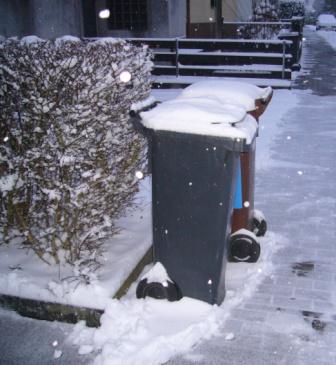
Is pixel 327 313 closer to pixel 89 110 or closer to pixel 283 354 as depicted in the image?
pixel 283 354

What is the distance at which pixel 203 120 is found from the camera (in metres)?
3.45

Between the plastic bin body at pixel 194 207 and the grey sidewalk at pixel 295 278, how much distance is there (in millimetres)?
427

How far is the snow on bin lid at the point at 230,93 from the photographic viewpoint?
13.5 ft

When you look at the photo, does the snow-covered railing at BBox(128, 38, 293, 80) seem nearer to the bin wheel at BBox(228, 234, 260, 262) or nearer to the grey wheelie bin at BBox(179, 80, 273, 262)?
the grey wheelie bin at BBox(179, 80, 273, 262)

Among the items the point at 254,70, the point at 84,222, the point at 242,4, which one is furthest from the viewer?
the point at 242,4

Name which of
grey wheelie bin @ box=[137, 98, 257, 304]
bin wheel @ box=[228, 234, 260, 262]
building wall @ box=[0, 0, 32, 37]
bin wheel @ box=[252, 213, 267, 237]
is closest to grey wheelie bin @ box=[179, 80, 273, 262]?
bin wheel @ box=[228, 234, 260, 262]

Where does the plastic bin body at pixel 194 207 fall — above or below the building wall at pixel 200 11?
below

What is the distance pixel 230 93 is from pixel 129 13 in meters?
13.4

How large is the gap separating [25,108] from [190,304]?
196cm

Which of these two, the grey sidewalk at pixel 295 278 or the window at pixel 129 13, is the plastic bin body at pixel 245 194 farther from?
the window at pixel 129 13

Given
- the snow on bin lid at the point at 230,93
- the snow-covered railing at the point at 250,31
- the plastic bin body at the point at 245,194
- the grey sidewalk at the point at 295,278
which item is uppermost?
the snow on bin lid at the point at 230,93

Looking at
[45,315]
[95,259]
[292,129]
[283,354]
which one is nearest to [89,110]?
[95,259]

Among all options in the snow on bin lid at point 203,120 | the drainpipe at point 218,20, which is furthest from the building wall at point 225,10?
the snow on bin lid at point 203,120

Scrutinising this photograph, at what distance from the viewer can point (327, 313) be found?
12.6ft
